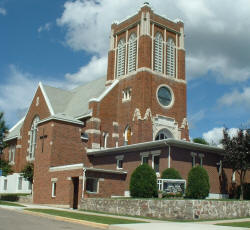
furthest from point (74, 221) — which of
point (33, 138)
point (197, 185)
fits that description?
point (33, 138)

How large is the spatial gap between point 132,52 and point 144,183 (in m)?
24.1

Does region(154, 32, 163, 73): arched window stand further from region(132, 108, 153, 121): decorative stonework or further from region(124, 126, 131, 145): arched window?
region(124, 126, 131, 145): arched window

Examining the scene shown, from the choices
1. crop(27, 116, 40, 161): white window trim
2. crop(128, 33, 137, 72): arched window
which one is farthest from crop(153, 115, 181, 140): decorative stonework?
crop(27, 116, 40, 161): white window trim

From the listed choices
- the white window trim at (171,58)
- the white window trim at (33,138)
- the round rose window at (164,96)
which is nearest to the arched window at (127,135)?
the round rose window at (164,96)

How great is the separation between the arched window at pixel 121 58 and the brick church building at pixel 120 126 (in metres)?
0.14

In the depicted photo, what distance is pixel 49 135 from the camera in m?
37.3

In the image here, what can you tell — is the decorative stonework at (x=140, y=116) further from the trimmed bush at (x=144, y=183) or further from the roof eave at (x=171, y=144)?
the trimmed bush at (x=144, y=183)

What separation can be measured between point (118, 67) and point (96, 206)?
24045 mm

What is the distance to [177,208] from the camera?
20562mm

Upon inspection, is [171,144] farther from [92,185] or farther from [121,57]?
[121,57]

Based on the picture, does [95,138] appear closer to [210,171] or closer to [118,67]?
[118,67]

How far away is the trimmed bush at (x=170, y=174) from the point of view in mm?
27264

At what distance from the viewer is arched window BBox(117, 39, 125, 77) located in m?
46.5

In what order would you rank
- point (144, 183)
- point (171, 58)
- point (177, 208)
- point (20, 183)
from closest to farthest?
1. point (177, 208)
2. point (144, 183)
3. point (171, 58)
4. point (20, 183)
